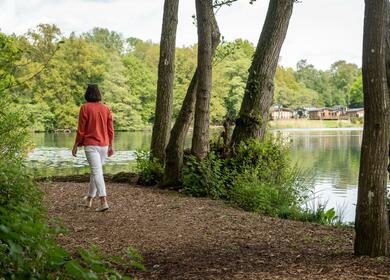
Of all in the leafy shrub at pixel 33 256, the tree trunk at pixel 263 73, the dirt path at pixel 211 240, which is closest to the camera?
the leafy shrub at pixel 33 256

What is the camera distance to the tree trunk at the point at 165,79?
11.6 meters

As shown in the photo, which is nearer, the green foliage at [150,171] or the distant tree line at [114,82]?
the green foliage at [150,171]

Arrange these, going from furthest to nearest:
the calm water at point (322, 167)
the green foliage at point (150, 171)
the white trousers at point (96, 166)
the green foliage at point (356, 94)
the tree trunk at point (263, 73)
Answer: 1. the green foliage at point (356, 94)
2. the calm water at point (322, 167)
3. the green foliage at point (150, 171)
4. the tree trunk at point (263, 73)
5. the white trousers at point (96, 166)

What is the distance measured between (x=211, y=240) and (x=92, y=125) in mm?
2497

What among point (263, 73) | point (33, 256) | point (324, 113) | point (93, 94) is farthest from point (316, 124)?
point (33, 256)

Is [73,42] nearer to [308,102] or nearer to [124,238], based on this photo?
[124,238]

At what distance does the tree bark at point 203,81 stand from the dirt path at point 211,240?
1.74 metres

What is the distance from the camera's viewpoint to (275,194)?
8.52 meters

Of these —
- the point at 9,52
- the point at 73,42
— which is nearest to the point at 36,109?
the point at 73,42

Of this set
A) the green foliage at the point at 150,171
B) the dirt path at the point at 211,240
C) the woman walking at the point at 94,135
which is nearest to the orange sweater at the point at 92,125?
the woman walking at the point at 94,135

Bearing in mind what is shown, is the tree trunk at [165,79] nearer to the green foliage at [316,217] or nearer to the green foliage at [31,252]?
the green foliage at [316,217]

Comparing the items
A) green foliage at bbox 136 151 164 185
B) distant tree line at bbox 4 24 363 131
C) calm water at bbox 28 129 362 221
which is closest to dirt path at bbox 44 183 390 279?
green foliage at bbox 136 151 164 185

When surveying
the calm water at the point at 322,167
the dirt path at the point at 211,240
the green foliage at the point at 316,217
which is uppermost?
the dirt path at the point at 211,240

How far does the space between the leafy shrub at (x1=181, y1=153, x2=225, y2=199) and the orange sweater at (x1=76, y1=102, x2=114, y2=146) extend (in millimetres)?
2530
